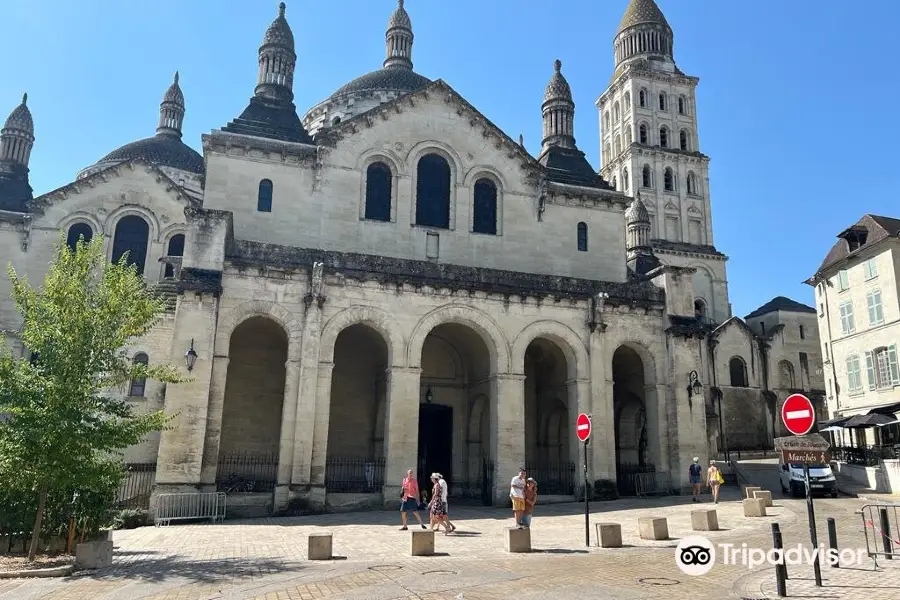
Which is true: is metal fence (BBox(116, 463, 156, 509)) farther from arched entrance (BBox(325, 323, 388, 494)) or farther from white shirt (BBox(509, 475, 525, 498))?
white shirt (BBox(509, 475, 525, 498))

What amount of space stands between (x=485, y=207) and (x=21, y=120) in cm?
3233

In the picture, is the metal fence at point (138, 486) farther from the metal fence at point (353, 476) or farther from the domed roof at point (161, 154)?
the domed roof at point (161, 154)

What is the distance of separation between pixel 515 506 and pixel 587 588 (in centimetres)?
624

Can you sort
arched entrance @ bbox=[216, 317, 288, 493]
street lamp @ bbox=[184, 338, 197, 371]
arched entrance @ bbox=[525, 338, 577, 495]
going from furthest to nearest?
1. arched entrance @ bbox=[525, 338, 577, 495]
2. arched entrance @ bbox=[216, 317, 288, 493]
3. street lamp @ bbox=[184, 338, 197, 371]

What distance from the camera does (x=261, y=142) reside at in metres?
28.1

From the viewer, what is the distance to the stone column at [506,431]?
24.5 m

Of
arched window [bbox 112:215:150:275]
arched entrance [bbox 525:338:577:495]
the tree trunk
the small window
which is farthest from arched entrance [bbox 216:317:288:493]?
the small window

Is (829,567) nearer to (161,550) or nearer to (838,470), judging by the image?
(161,550)

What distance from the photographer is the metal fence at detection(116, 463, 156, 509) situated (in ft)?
71.5

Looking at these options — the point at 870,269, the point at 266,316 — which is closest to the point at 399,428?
the point at 266,316

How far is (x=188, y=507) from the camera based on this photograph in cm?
2091

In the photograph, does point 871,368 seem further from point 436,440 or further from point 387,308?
point 387,308

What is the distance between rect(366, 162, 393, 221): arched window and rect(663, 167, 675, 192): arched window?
150 ft

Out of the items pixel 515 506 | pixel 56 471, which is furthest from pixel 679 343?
pixel 56 471
